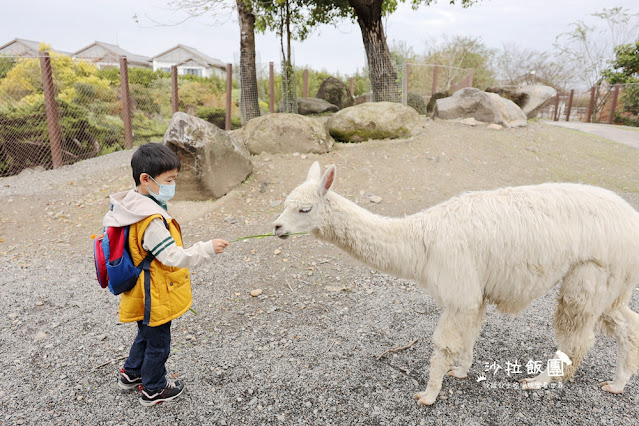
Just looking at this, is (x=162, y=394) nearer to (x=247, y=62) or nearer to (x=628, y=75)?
(x=247, y=62)

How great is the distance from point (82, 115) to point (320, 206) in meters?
9.16

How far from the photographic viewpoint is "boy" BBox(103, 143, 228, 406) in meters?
2.21

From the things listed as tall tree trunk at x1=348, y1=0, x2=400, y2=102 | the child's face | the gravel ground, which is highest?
tall tree trunk at x1=348, y1=0, x2=400, y2=102

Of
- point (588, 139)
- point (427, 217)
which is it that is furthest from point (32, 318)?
point (588, 139)

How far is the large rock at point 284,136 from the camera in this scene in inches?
319

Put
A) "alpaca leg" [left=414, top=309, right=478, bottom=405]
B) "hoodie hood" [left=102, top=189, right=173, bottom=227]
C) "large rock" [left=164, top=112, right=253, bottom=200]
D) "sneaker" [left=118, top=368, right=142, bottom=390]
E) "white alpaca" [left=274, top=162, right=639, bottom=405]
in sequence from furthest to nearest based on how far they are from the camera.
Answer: "large rock" [left=164, top=112, right=253, bottom=200], "sneaker" [left=118, top=368, right=142, bottom=390], "alpaca leg" [left=414, top=309, right=478, bottom=405], "white alpaca" [left=274, top=162, right=639, bottom=405], "hoodie hood" [left=102, top=189, right=173, bottom=227]

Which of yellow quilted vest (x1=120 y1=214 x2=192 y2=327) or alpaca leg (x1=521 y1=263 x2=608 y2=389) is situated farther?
alpaca leg (x1=521 y1=263 x2=608 y2=389)

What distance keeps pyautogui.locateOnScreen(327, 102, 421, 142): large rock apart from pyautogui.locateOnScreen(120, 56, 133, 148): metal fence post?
17.0ft

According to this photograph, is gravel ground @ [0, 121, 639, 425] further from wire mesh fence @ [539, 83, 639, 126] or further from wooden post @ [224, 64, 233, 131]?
wire mesh fence @ [539, 83, 639, 126]

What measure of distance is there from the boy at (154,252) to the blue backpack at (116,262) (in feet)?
0.15

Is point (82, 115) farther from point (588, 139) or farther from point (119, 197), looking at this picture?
point (588, 139)

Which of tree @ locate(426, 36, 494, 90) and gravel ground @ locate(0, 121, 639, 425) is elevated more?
tree @ locate(426, 36, 494, 90)

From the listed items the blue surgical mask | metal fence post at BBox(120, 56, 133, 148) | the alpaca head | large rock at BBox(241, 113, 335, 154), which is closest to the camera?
the blue surgical mask

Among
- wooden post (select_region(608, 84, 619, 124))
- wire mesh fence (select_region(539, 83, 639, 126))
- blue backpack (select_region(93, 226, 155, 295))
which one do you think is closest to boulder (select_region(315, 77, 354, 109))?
wire mesh fence (select_region(539, 83, 639, 126))
